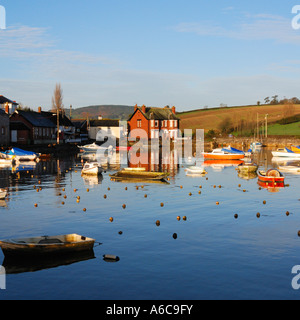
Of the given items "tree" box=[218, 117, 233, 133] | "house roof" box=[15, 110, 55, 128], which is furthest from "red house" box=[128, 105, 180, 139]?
"tree" box=[218, 117, 233, 133]

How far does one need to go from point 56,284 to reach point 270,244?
1380cm

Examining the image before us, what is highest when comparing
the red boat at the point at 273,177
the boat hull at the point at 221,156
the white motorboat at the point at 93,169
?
the boat hull at the point at 221,156

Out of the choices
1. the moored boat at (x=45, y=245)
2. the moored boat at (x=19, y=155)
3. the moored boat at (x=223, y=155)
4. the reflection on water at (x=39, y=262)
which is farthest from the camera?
the moored boat at (x=223, y=155)

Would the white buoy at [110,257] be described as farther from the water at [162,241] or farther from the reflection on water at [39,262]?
the reflection on water at [39,262]

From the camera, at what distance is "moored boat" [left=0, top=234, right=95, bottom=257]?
2195 centimetres

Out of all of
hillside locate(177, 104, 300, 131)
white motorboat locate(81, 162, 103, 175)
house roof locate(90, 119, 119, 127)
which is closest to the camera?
white motorboat locate(81, 162, 103, 175)

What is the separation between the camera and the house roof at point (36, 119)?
113 metres

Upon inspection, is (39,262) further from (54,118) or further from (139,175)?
(54,118)

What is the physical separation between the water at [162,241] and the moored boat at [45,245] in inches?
29.8

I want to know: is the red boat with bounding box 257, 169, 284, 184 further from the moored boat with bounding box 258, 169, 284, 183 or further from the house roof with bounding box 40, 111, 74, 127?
the house roof with bounding box 40, 111, 74, 127

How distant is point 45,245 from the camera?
22.0 meters

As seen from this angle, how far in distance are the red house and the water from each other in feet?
320

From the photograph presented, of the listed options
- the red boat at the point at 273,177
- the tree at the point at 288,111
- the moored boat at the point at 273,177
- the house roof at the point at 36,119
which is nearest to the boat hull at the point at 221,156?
the moored boat at the point at 273,177

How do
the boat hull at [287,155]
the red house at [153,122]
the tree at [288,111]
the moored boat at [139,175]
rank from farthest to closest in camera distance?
the tree at [288,111], the red house at [153,122], the boat hull at [287,155], the moored boat at [139,175]
